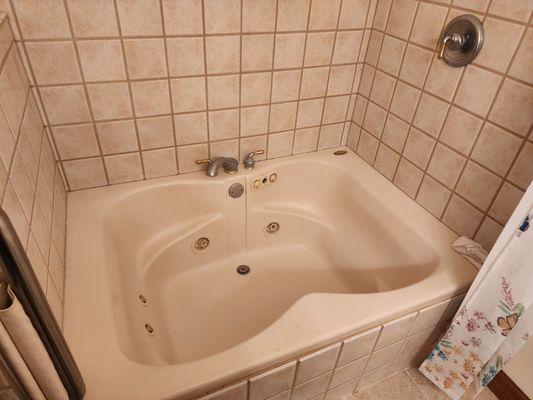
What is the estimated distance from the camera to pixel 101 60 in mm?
1045

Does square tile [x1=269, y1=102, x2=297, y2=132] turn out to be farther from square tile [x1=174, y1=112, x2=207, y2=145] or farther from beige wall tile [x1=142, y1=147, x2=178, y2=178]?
beige wall tile [x1=142, y1=147, x2=178, y2=178]

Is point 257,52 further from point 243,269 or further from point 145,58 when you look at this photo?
point 243,269

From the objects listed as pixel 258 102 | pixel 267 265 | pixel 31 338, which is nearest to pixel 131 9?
pixel 258 102

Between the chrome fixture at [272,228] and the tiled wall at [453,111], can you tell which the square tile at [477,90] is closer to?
the tiled wall at [453,111]

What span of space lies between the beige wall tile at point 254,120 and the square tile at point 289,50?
0.17m

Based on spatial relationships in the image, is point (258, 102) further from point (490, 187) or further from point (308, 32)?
point (490, 187)

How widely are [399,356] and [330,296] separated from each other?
0.43 metres

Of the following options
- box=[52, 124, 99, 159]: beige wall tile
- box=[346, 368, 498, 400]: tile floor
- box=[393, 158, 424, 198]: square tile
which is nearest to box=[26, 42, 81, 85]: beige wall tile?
box=[52, 124, 99, 159]: beige wall tile

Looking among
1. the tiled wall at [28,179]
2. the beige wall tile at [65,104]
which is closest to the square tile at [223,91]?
the beige wall tile at [65,104]

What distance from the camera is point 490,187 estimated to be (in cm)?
103

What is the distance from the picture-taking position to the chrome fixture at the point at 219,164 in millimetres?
1325

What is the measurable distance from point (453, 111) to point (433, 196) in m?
0.30

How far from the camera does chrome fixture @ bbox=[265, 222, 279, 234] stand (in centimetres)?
158

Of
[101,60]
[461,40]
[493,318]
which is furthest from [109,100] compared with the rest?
[493,318]
